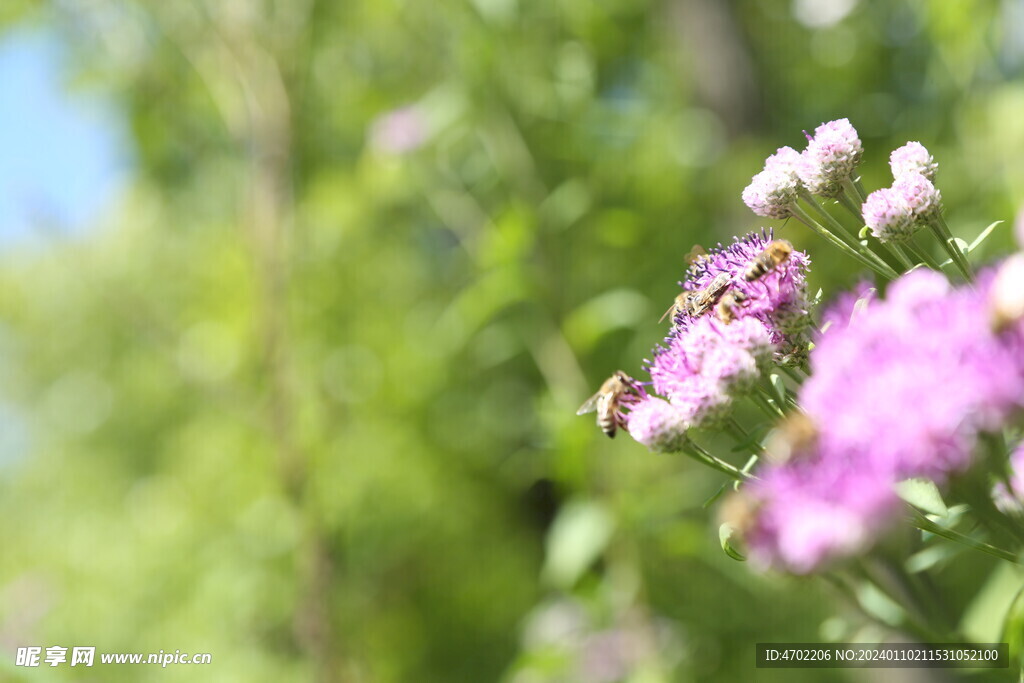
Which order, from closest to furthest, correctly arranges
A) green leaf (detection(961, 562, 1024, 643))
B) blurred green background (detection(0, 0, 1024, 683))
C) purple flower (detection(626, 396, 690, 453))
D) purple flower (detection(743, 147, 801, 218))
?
purple flower (detection(626, 396, 690, 453))
purple flower (detection(743, 147, 801, 218))
green leaf (detection(961, 562, 1024, 643))
blurred green background (detection(0, 0, 1024, 683))

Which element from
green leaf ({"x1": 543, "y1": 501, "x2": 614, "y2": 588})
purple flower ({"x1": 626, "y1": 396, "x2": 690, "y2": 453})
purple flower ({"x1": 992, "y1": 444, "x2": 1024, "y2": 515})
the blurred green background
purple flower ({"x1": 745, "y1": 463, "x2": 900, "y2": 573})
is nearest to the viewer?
purple flower ({"x1": 745, "y1": 463, "x2": 900, "y2": 573})

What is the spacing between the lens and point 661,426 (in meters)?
0.79

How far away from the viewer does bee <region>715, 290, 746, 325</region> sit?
805 mm

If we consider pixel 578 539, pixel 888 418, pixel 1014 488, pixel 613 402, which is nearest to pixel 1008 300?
pixel 888 418

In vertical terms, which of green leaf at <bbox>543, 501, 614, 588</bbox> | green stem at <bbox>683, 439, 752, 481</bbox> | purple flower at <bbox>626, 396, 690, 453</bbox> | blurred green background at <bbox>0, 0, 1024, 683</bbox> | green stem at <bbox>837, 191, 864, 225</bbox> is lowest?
green stem at <bbox>683, 439, 752, 481</bbox>

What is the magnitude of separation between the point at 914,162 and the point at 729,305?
0.87ft

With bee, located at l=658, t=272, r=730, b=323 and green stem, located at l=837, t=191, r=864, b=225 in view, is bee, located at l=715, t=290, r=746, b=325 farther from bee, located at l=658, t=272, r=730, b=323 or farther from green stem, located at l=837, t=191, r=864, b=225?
green stem, located at l=837, t=191, r=864, b=225

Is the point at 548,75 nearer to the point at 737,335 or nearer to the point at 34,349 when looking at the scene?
the point at 737,335

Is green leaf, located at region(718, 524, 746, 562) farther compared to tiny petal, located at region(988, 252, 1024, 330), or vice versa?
green leaf, located at region(718, 524, 746, 562)

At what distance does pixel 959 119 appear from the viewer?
2.28 m

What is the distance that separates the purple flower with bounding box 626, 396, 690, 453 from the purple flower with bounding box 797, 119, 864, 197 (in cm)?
31

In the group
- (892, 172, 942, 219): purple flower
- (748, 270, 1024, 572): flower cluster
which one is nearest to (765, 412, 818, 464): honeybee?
(748, 270, 1024, 572): flower cluster

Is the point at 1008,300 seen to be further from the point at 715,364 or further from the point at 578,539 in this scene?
the point at 578,539

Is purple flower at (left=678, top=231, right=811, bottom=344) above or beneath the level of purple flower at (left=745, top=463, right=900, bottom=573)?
above
